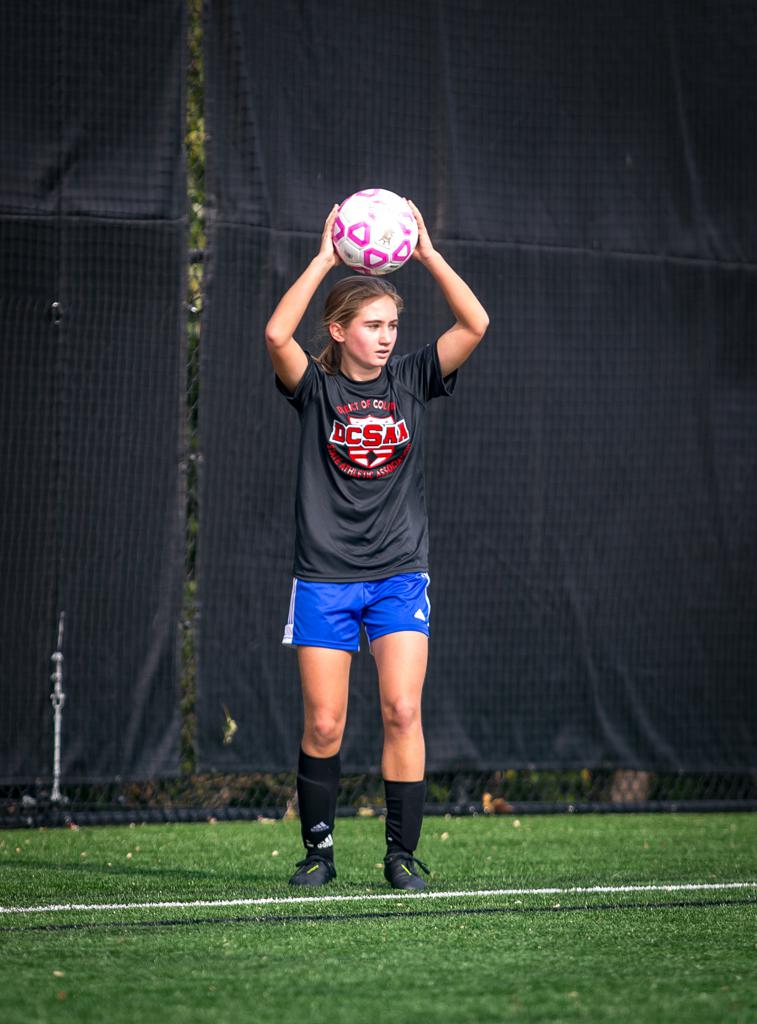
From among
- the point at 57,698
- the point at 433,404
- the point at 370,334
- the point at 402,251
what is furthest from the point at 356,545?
the point at 433,404

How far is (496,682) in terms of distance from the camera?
668 cm

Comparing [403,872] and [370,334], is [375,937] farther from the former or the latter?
[370,334]

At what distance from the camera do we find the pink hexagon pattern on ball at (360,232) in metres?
4.37

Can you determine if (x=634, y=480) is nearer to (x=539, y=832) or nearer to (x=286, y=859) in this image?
(x=539, y=832)

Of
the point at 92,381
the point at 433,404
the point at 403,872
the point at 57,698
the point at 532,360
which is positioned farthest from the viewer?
the point at 532,360

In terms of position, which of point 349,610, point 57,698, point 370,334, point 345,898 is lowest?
point 345,898

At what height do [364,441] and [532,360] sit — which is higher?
[532,360]

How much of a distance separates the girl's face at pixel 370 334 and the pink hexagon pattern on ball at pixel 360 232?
0.17 meters

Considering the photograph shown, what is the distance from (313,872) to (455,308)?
1.61 meters

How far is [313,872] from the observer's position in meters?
4.34

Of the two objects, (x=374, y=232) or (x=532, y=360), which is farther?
(x=532, y=360)

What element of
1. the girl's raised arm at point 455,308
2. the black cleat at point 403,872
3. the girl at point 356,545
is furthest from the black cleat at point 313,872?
the girl's raised arm at point 455,308

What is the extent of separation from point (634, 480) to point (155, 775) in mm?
2439

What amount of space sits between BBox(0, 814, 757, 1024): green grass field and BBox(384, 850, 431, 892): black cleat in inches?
2.7
